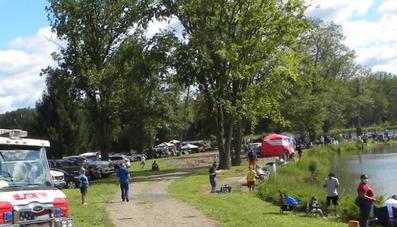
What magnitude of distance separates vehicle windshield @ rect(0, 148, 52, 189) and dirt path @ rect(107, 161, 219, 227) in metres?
6.36

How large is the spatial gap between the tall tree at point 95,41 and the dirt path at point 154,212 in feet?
91.5

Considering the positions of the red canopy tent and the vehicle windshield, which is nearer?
the vehicle windshield

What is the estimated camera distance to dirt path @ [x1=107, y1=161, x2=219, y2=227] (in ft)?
61.6

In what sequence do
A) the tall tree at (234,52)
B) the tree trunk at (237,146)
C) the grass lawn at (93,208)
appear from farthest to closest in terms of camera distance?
1. the tree trunk at (237,146)
2. the tall tree at (234,52)
3. the grass lawn at (93,208)

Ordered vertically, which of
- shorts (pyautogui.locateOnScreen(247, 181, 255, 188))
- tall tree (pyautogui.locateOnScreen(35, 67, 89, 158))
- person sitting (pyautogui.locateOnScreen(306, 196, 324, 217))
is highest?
tall tree (pyautogui.locateOnScreen(35, 67, 89, 158))

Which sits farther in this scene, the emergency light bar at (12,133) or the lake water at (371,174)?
the lake water at (371,174)

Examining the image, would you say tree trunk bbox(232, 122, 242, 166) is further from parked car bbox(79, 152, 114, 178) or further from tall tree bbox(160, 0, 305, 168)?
parked car bbox(79, 152, 114, 178)

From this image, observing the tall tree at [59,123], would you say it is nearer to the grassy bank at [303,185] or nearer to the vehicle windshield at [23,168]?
the grassy bank at [303,185]

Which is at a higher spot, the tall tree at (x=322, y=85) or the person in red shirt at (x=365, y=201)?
the tall tree at (x=322, y=85)

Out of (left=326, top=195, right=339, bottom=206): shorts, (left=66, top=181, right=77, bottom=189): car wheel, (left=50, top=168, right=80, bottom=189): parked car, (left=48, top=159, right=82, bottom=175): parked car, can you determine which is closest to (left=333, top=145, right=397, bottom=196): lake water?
(left=326, top=195, right=339, bottom=206): shorts

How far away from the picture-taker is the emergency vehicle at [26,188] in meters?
11.3

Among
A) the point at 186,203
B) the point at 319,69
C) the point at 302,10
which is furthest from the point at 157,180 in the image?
the point at 319,69

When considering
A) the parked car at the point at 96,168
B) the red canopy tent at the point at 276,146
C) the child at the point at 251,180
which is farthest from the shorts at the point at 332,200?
the red canopy tent at the point at 276,146

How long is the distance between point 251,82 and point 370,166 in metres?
11.7
